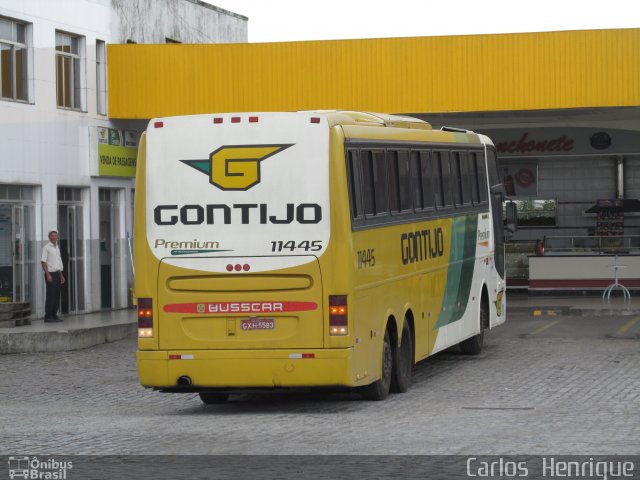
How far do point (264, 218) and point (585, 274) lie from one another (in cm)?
2052

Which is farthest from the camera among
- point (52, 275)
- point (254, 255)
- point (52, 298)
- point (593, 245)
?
point (593, 245)

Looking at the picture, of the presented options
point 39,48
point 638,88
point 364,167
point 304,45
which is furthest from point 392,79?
point 364,167

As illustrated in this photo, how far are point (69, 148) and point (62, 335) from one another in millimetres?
7631

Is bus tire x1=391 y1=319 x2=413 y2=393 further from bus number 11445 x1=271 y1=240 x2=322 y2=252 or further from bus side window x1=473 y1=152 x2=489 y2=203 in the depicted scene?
bus side window x1=473 y1=152 x2=489 y2=203

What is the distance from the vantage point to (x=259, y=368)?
48.9 ft

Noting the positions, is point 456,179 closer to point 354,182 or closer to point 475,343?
point 475,343

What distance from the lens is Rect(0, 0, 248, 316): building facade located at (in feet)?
95.4

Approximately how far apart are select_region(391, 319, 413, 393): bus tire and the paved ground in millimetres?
184

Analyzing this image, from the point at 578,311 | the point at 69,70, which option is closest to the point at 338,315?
the point at 578,311

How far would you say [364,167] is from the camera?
52.5 ft

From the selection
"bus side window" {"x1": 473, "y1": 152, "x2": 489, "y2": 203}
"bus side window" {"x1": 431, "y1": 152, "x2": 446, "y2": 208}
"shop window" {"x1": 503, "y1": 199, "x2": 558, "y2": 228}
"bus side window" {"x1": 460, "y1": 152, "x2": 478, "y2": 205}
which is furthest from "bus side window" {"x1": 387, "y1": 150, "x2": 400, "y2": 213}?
"shop window" {"x1": 503, "y1": 199, "x2": 558, "y2": 228}

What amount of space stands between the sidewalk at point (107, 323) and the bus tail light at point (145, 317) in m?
9.25

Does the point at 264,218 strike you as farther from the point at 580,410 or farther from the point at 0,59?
the point at 0,59

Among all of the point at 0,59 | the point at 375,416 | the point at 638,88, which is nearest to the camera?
the point at 375,416
